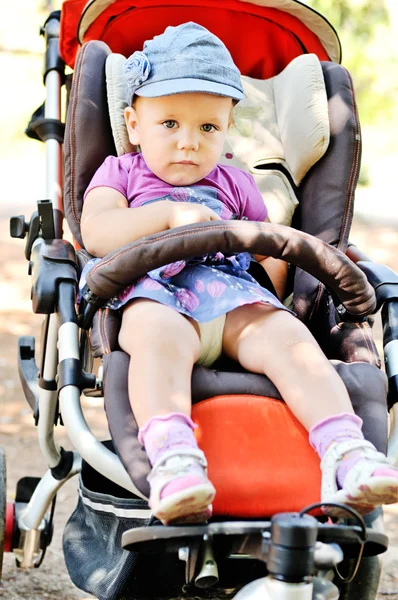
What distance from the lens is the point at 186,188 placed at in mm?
2730

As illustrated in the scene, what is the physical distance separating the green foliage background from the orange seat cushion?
641 cm

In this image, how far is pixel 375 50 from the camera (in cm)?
866

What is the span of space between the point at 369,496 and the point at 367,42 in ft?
24.2

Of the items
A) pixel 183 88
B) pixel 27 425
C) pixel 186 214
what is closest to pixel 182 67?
pixel 183 88

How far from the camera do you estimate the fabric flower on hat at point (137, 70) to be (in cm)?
264

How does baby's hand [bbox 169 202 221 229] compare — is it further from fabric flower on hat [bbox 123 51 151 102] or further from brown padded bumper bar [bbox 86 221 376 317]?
fabric flower on hat [bbox 123 51 151 102]

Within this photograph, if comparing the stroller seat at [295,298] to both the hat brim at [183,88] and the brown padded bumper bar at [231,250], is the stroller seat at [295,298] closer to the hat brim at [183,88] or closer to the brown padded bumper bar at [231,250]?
A: the brown padded bumper bar at [231,250]

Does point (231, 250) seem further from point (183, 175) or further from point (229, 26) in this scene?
point (229, 26)

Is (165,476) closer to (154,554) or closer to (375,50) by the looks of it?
(154,554)

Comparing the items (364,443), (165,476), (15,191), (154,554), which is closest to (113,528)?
(154,554)

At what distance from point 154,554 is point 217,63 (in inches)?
55.3

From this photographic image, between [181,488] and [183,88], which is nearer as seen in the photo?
[181,488]

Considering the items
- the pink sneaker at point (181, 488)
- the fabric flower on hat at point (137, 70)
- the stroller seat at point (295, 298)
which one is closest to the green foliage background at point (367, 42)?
the stroller seat at point (295, 298)

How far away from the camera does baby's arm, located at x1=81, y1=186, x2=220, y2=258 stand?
2.46m
